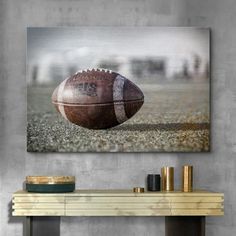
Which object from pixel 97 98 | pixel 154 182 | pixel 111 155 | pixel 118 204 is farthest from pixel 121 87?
pixel 118 204

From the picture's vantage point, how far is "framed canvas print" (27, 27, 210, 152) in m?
4.50

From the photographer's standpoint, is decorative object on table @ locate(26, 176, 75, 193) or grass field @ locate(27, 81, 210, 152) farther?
grass field @ locate(27, 81, 210, 152)

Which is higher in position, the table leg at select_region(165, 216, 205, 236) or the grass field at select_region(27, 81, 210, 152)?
the grass field at select_region(27, 81, 210, 152)

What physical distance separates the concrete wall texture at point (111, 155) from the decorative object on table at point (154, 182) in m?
0.19

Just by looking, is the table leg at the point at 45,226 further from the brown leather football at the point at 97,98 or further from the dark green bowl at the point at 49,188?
the brown leather football at the point at 97,98

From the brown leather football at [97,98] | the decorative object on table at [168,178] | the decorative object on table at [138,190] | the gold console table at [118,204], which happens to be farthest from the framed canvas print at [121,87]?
the gold console table at [118,204]

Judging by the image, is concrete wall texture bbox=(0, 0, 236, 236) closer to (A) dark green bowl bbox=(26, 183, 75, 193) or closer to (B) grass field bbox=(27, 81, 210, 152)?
(B) grass field bbox=(27, 81, 210, 152)

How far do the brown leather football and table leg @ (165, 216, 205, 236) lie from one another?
74 centimetres

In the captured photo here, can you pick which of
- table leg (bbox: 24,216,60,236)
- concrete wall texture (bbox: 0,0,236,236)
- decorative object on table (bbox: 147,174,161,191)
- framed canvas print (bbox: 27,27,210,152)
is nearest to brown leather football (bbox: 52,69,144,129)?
framed canvas print (bbox: 27,27,210,152)

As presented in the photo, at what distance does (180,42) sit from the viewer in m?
4.57

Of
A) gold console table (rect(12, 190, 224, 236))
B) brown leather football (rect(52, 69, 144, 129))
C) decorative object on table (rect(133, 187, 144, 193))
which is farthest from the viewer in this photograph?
brown leather football (rect(52, 69, 144, 129))

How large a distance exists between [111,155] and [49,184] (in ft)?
1.78

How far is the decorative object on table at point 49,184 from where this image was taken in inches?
165

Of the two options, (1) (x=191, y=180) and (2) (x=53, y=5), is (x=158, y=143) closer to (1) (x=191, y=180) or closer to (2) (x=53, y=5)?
(1) (x=191, y=180)
